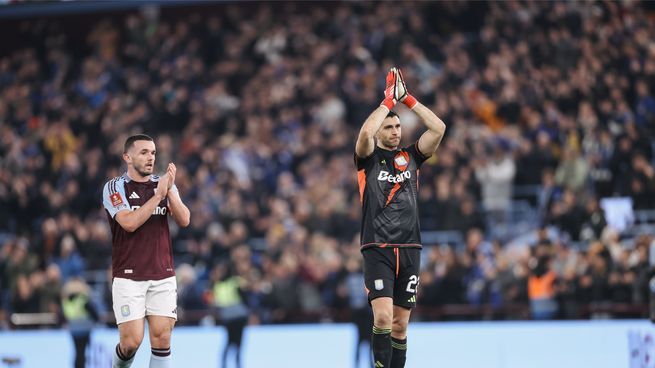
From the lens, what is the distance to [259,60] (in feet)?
79.7

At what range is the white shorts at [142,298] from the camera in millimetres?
8930

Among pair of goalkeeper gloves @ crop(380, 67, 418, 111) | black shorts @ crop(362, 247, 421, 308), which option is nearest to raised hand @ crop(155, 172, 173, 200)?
black shorts @ crop(362, 247, 421, 308)

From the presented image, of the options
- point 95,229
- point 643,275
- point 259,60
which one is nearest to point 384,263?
point 643,275

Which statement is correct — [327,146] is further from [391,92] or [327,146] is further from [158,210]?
[158,210]

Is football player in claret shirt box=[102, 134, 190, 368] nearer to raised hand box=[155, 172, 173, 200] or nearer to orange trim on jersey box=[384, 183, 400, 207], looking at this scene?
raised hand box=[155, 172, 173, 200]

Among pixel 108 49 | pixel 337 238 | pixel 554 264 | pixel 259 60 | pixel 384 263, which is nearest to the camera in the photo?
pixel 384 263

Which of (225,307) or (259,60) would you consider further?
(259,60)

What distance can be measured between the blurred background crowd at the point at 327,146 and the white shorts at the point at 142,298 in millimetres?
6240

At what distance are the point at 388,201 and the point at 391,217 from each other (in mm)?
145

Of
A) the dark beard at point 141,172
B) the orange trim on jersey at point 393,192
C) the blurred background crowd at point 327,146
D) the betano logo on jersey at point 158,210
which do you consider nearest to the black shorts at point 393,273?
the orange trim on jersey at point 393,192

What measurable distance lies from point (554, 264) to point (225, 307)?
5198 mm

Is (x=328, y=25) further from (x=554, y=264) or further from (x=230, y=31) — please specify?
(x=554, y=264)

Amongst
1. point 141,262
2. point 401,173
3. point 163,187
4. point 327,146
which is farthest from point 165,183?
point 327,146

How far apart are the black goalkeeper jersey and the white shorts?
1768mm
